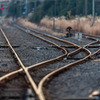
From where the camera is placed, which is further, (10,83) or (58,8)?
(58,8)

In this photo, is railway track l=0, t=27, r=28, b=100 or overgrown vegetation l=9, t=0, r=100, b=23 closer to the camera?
railway track l=0, t=27, r=28, b=100

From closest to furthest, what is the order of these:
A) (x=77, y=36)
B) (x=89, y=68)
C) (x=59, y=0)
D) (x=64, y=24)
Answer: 1. (x=89, y=68)
2. (x=77, y=36)
3. (x=64, y=24)
4. (x=59, y=0)

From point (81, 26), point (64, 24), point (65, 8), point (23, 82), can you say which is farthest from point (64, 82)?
point (65, 8)

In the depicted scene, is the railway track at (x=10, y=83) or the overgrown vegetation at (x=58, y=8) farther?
the overgrown vegetation at (x=58, y=8)

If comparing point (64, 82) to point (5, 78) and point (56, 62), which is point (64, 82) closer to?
point (5, 78)

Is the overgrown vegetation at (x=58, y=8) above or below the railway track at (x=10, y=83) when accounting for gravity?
below

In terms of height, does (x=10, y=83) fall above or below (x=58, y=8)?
above

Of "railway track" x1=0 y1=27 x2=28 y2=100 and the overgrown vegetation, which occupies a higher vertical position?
"railway track" x1=0 y1=27 x2=28 y2=100

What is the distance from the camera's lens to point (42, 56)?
12.4 m

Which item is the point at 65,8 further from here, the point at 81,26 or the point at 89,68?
the point at 89,68

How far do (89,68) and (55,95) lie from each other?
140 inches

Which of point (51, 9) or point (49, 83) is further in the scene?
point (51, 9)

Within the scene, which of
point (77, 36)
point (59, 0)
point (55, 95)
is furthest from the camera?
point (59, 0)

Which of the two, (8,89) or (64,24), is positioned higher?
(8,89)
